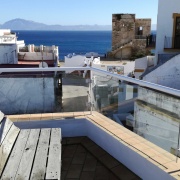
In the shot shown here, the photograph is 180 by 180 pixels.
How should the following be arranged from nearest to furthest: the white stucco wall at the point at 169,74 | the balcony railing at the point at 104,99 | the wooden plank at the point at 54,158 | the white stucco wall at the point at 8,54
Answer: the wooden plank at the point at 54,158
the balcony railing at the point at 104,99
the white stucco wall at the point at 169,74
the white stucco wall at the point at 8,54

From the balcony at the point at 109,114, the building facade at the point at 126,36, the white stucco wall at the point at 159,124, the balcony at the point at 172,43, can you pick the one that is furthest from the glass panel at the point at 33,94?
the building facade at the point at 126,36

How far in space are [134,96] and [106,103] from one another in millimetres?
425

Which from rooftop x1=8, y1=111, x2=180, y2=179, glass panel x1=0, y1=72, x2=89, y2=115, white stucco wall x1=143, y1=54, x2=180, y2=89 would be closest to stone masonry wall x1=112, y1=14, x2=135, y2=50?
white stucco wall x1=143, y1=54, x2=180, y2=89

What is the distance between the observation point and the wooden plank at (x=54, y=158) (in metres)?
1.98

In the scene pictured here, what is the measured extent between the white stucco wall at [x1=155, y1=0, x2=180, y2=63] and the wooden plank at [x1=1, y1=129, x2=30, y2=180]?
552 inches

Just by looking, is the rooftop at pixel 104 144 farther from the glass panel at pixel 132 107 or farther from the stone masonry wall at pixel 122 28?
the stone masonry wall at pixel 122 28

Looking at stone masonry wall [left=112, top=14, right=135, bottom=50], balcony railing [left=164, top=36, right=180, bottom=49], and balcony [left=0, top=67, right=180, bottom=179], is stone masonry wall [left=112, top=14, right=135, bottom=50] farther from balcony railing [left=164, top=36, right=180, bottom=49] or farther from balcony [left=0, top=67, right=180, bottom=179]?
balcony [left=0, top=67, right=180, bottom=179]

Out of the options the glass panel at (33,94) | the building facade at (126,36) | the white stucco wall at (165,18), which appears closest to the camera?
the glass panel at (33,94)

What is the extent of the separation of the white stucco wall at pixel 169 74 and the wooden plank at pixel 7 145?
9770 mm

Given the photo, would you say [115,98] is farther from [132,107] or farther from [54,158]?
[54,158]

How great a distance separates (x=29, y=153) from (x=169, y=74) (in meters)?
10.4

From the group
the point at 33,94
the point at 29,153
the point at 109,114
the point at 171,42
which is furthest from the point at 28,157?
the point at 171,42

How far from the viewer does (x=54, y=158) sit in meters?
2.23

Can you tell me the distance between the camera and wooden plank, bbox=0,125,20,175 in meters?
2.23
